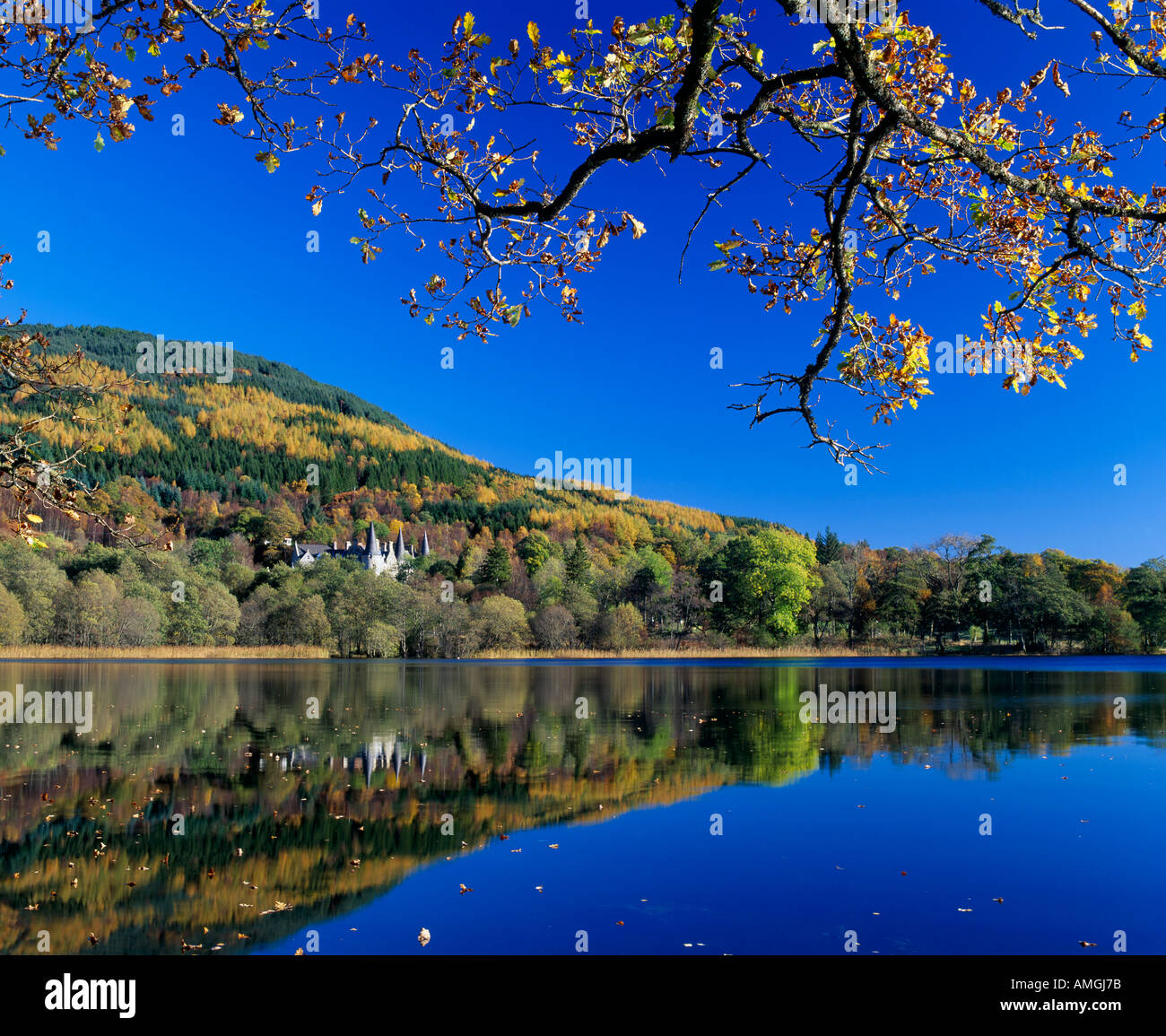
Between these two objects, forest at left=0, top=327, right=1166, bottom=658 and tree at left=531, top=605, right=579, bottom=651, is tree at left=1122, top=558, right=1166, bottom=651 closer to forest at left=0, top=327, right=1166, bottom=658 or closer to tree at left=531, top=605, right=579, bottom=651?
forest at left=0, top=327, right=1166, bottom=658

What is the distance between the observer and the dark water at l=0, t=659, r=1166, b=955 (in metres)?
7.75

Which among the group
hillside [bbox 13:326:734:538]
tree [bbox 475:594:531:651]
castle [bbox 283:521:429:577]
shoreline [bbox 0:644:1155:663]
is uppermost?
hillside [bbox 13:326:734:538]

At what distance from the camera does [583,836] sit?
36.0ft

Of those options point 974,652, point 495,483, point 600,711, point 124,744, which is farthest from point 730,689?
point 495,483

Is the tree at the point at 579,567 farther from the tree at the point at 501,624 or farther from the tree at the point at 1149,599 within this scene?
the tree at the point at 1149,599

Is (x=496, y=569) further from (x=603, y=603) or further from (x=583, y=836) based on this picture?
(x=583, y=836)

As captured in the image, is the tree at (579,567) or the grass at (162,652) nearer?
the grass at (162,652)

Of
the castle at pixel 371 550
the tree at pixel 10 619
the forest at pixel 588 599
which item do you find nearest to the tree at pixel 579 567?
the forest at pixel 588 599

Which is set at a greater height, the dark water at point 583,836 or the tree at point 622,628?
the dark water at point 583,836

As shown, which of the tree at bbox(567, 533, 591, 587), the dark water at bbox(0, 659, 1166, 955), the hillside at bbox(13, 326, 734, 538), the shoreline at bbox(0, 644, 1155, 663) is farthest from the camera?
the hillside at bbox(13, 326, 734, 538)

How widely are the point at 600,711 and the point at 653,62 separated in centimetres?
2239

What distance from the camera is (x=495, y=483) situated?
563ft

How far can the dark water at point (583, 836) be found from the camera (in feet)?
25.4

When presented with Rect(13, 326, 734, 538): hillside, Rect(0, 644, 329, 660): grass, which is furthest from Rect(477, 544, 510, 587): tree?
Rect(13, 326, 734, 538): hillside
